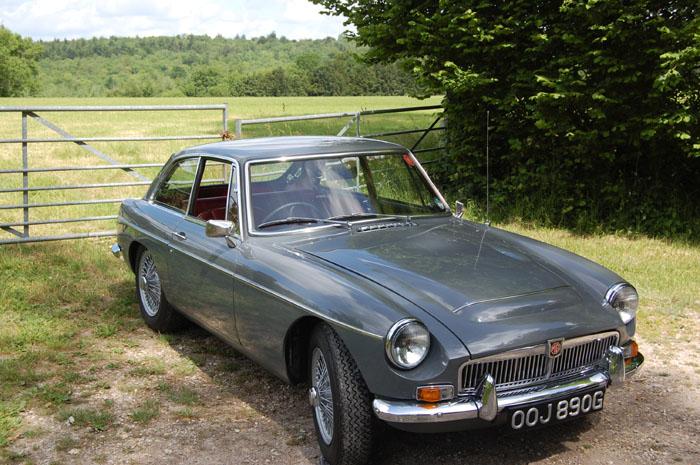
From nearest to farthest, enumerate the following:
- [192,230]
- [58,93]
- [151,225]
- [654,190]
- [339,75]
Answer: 1. [192,230]
2. [151,225]
3. [654,190]
4. [339,75]
5. [58,93]

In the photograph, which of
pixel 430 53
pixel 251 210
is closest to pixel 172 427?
pixel 251 210

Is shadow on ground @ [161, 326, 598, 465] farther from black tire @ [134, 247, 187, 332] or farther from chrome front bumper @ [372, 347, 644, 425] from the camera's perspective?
black tire @ [134, 247, 187, 332]

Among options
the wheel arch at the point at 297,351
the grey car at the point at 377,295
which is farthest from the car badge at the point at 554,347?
the wheel arch at the point at 297,351

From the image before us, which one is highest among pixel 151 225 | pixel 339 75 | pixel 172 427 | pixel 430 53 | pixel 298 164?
pixel 339 75

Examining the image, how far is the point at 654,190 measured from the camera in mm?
10070

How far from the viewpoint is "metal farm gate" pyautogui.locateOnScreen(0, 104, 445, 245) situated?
9.50 m

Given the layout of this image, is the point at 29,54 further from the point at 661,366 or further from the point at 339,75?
the point at 661,366

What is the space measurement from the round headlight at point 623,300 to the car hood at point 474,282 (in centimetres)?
23

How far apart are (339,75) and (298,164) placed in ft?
200

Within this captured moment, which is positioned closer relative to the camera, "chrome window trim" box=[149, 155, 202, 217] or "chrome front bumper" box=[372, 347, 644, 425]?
"chrome front bumper" box=[372, 347, 644, 425]

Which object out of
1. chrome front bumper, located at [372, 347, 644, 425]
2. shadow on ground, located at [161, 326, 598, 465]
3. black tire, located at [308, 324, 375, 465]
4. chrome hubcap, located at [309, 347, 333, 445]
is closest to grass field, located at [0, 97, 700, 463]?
shadow on ground, located at [161, 326, 598, 465]

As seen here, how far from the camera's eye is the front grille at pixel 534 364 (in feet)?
12.0

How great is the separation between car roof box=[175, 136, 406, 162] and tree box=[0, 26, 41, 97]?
90.5 metres

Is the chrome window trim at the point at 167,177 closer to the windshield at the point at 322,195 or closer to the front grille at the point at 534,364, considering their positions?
the windshield at the point at 322,195
